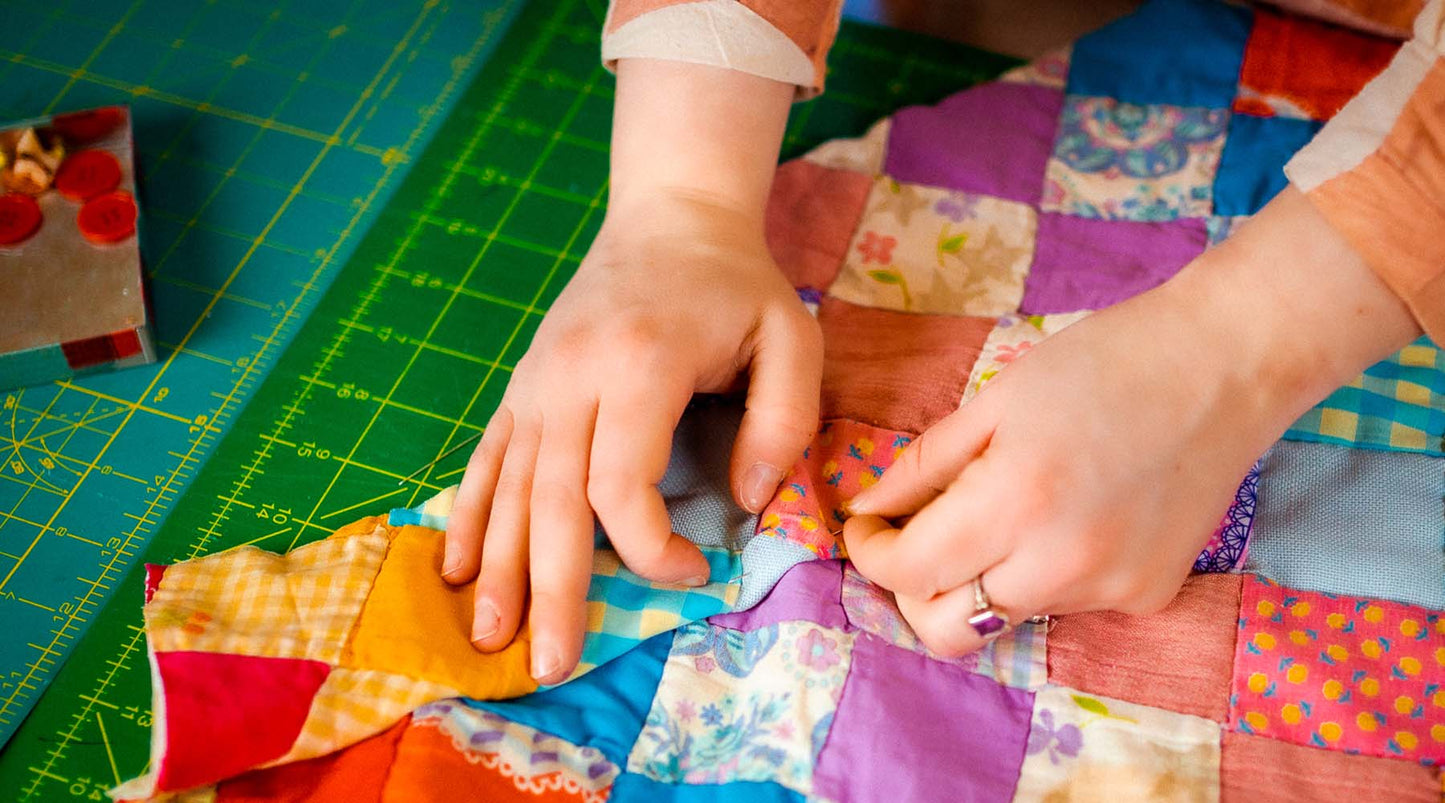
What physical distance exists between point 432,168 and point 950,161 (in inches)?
22.1

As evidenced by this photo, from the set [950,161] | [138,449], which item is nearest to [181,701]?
[138,449]

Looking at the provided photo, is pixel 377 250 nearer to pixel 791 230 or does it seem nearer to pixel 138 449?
pixel 138 449

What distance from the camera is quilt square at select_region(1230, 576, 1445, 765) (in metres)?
0.83

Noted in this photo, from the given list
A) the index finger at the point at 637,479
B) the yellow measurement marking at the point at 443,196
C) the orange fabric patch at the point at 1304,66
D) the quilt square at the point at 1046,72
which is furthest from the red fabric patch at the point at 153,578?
the orange fabric patch at the point at 1304,66

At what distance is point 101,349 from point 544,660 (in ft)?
1.83

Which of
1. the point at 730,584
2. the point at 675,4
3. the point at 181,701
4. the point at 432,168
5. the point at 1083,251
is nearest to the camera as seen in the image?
the point at 181,701

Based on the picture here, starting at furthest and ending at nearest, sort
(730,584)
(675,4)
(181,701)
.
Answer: (675,4) < (730,584) < (181,701)

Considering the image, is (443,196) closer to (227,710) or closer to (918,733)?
(227,710)

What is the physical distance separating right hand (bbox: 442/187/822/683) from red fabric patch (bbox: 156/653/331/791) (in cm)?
13

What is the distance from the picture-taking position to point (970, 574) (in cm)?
79

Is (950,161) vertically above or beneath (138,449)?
above

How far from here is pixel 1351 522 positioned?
942 mm

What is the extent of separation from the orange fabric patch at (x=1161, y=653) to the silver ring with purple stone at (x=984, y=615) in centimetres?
10

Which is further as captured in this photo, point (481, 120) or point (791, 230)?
point (481, 120)
